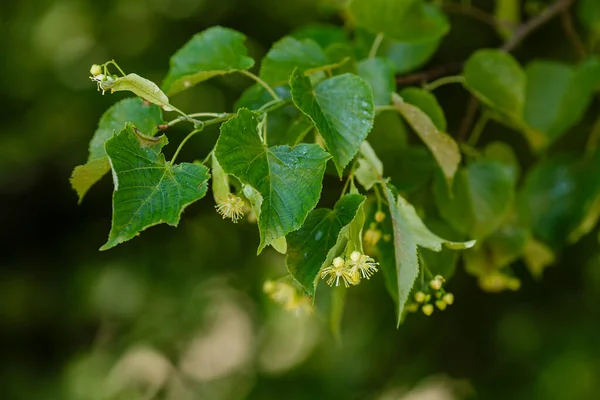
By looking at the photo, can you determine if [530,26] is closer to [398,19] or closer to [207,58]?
[398,19]

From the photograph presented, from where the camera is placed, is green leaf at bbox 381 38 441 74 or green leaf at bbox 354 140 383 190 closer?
green leaf at bbox 354 140 383 190

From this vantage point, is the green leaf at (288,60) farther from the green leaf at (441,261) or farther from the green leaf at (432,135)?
the green leaf at (441,261)

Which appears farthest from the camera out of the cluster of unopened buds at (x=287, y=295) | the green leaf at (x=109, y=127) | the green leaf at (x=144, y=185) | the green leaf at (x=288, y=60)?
the cluster of unopened buds at (x=287, y=295)

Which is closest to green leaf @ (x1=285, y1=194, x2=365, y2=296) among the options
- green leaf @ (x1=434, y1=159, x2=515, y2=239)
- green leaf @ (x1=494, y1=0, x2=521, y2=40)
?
green leaf @ (x1=434, y1=159, x2=515, y2=239)

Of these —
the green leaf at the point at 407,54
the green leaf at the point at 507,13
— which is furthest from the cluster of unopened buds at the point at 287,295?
the green leaf at the point at 507,13

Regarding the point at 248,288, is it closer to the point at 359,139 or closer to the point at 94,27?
the point at 94,27

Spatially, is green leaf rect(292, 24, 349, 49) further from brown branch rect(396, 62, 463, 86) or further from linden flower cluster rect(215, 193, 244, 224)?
linden flower cluster rect(215, 193, 244, 224)
